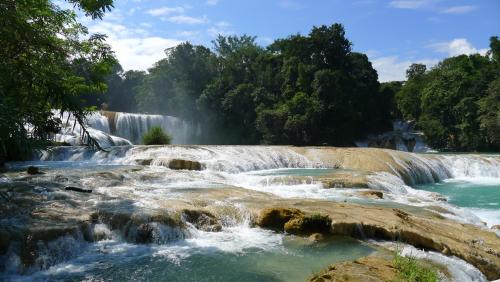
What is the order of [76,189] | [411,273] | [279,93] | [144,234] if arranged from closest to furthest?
1. [411,273]
2. [144,234]
3. [76,189]
4. [279,93]

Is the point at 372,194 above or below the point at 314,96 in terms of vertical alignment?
below

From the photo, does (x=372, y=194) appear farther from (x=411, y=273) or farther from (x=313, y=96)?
(x=313, y=96)

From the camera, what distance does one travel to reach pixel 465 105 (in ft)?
124

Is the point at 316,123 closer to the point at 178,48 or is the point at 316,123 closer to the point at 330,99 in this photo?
the point at 330,99

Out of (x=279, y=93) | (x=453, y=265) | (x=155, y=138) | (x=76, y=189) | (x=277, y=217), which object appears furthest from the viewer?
(x=279, y=93)

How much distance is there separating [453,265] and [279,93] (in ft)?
123

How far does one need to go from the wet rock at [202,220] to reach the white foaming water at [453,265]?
327 cm

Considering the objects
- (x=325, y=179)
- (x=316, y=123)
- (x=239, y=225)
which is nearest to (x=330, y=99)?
(x=316, y=123)

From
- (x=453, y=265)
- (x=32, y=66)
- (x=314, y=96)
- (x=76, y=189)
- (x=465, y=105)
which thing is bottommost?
(x=453, y=265)

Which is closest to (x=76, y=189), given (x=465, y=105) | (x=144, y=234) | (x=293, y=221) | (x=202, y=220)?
(x=144, y=234)

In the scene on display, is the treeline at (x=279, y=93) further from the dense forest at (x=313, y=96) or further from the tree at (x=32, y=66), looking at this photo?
the tree at (x=32, y=66)

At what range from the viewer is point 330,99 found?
127 ft

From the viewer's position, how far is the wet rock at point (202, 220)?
28.6 ft

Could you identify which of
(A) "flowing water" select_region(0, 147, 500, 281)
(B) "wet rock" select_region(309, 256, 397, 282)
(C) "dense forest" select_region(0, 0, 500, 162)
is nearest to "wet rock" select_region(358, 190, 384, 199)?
(A) "flowing water" select_region(0, 147, 500, 281)
